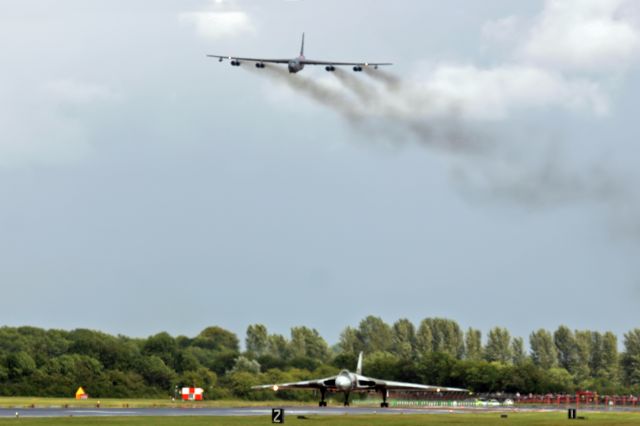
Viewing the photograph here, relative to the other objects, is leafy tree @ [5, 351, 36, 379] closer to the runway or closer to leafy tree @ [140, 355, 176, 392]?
leafy tree @ [140, 355, 176, 392]

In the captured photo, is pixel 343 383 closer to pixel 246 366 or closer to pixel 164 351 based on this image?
pixel 246 366

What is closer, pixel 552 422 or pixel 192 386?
pixel 552 422

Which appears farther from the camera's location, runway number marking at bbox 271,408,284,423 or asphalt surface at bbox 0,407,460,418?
asphalt surface at bbox 0,407,460,418

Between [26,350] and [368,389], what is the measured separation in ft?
269

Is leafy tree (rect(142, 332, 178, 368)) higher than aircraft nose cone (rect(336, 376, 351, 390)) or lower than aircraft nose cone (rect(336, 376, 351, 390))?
higher

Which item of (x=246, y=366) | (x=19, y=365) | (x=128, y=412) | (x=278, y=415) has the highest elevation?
(x=246, y=366)

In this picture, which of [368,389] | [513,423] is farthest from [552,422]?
[368,389]

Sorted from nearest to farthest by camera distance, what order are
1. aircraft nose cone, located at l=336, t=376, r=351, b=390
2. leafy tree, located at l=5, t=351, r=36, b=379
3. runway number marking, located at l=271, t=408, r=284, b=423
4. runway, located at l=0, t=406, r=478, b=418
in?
runway number marking, located at l=271, t=408, r=284, b=423 → runway, located at l=0, t=406, r=478, b=418 → aircraft nose cone, located at l=336, t=376, r=351, b=390 → leafy tree, located at l=5, t=351, r=36, b=379

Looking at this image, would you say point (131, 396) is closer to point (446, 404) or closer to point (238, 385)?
point (238, 385)

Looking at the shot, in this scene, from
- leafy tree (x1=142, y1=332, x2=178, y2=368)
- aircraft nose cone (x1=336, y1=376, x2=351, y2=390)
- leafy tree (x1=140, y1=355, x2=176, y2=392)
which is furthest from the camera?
leafy tree (x1=142, y1=332, x2=178, y2=368)

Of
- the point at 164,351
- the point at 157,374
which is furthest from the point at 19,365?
the point at 164,351

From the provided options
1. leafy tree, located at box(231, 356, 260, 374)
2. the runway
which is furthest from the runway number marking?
leafy tree, located at box(231, 356, 260, 374)

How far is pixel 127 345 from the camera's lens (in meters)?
200

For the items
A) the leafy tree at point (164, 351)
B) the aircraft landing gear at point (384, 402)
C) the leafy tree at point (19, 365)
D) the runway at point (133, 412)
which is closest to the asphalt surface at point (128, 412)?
the runway at point (133, 412)
